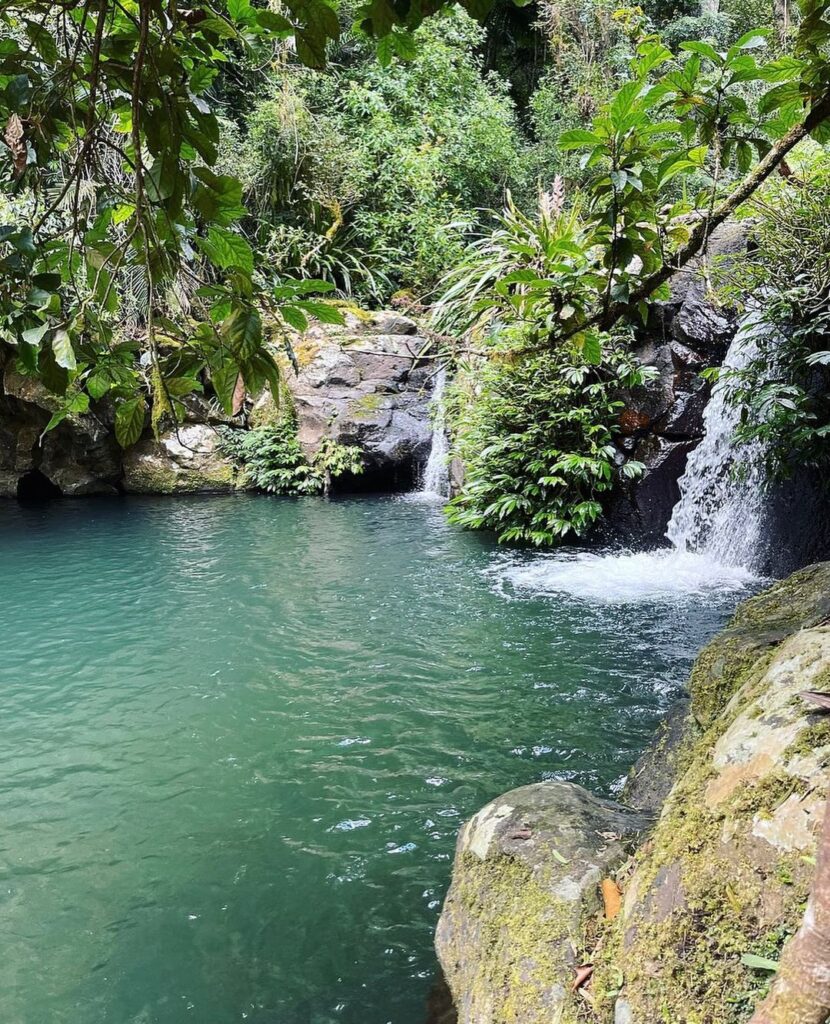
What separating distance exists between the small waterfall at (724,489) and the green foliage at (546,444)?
66 centimetres

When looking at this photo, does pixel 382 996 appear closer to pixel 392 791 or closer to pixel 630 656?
pixel 392 791

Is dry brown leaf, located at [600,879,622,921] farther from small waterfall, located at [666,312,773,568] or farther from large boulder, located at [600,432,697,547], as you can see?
large boulder, located at [600,432,697,547]

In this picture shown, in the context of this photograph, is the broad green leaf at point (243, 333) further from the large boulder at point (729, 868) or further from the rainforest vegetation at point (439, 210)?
the large boulder at point (729, 868)

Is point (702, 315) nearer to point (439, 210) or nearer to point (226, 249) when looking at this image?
point (226, 249)

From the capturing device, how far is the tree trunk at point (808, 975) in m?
0.71

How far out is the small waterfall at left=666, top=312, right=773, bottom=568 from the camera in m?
6.77

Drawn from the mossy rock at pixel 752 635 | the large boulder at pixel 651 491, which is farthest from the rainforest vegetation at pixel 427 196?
the mossy rock at pixel 752 635

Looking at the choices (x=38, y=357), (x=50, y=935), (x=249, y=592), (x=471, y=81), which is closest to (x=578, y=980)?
(x=38, y=357)

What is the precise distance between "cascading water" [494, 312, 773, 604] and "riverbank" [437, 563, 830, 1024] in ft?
13.7

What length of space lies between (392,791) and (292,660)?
191 centimetres

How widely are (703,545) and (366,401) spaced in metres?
6.78

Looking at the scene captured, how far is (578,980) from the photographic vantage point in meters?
1.68

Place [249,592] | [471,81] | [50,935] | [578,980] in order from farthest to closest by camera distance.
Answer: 1. [471,81]
2. [249,592]
3. [50,935]
4. [578,980]

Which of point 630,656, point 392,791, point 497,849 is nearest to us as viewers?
point 497,849
